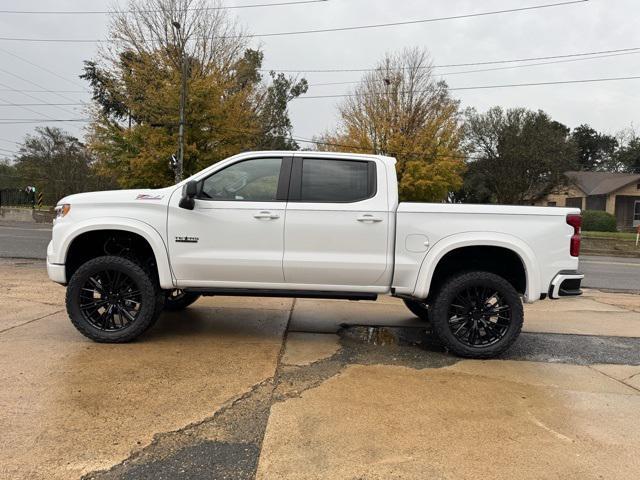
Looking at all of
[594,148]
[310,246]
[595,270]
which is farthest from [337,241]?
[594,148]

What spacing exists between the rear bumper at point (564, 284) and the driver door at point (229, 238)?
104 inches

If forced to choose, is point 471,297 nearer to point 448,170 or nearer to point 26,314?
point 26,314

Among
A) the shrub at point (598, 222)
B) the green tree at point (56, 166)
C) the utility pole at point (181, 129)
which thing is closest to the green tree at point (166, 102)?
the utility pole at point (181, 129)

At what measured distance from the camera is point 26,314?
6156mm

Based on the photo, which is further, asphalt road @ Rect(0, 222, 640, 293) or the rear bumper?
asphalt road @ Rect(0, 222, 640, 293)

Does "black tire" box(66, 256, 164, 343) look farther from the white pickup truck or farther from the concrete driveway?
the concrete driveway

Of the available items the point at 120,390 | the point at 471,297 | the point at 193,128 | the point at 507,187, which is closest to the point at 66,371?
the point at 120,390

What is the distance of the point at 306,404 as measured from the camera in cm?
368

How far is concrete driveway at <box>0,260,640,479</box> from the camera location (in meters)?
2.88

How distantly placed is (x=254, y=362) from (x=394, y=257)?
166cm

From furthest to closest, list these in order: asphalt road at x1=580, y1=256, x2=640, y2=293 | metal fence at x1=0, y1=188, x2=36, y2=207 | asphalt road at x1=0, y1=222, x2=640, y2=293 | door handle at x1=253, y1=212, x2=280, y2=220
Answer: metal fence at x1=0, y1=188, x2=36, y2=207, asphalt road at x1=0, y1=222, x2=640, y2=293, asphalt road at x1=580, y1=256, x2=640, y2=293, door handle at x1=253, y1=212, x2=280, y2=220

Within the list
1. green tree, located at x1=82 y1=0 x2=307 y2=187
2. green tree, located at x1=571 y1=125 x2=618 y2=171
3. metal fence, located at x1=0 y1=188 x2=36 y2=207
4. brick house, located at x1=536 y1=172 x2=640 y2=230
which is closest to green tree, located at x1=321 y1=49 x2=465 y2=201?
green tree, located at x1=82 y1=0 x2=307 y2=187

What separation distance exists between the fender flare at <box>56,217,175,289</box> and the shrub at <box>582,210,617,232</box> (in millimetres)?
34376

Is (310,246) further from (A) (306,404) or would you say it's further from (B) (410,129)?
(B) (410,129)
